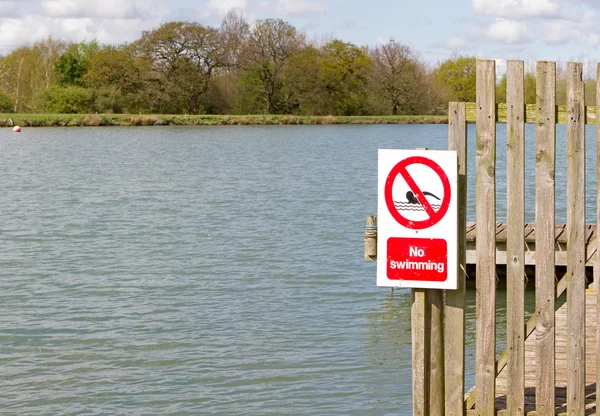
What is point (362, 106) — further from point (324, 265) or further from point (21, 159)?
point (324, 265)

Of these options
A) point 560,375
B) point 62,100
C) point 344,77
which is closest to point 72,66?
point 62,100

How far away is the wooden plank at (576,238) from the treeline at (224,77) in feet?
270

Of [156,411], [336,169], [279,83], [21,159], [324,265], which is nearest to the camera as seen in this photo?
[156,411]

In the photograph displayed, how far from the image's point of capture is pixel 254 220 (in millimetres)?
21516

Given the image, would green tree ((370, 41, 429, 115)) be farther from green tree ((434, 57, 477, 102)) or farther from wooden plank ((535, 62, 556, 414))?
wooden plank ((535, 62, 556, 414))

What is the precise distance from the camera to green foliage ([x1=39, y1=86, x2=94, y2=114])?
87.0m

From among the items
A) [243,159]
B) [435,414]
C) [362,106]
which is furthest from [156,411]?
[362,106]

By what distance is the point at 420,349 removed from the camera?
16.0 ft

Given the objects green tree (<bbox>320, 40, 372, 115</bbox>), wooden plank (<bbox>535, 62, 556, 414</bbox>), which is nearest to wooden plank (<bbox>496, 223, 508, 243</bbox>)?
wooden plank (<bbox>535, 62, 556, 414</bbox>)

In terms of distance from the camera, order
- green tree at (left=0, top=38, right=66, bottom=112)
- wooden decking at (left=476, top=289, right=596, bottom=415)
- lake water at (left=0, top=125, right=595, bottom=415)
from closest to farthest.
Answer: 1. wooden decking at (left=476, top=289, right=596, bottom=415)
2. lake water at (left=0, top=125, right=595, bottom=415)
3. green tree at (left=0, top=38, right=66, bottom=112)

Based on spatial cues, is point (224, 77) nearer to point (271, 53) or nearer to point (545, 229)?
point (271, 53)

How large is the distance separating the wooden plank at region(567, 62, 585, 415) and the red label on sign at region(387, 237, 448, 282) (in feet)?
2.31

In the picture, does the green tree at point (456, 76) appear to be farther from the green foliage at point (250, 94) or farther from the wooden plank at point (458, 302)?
the wooden plank at point (458, 302)

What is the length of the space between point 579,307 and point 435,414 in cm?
98
